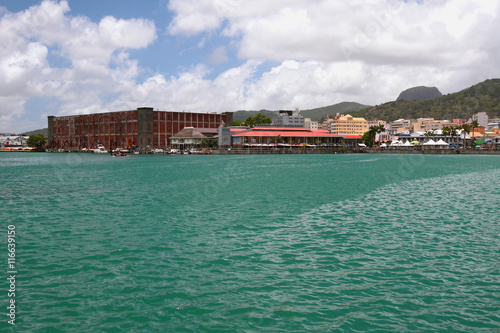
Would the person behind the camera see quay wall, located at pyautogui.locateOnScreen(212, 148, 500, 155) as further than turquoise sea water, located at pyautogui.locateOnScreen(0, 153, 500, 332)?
Yes

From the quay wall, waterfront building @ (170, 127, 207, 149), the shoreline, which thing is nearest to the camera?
the quay wall

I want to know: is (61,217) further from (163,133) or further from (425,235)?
(163,133)

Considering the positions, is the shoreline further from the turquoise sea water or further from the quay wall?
the turquoise sea water

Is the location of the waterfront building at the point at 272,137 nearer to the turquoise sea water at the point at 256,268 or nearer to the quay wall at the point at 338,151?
the quay wall at the point at 338,151

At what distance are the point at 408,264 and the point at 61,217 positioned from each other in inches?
878

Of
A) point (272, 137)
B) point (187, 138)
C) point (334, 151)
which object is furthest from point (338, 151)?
point (187, 138)

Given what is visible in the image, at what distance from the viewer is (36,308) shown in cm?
1274

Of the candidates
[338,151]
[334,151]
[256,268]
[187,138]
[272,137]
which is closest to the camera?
[256,268]

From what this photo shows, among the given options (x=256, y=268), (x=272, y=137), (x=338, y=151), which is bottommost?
(x=256, y=268)

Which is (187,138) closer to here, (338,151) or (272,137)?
(272,137)

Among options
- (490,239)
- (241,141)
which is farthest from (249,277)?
(241,141)

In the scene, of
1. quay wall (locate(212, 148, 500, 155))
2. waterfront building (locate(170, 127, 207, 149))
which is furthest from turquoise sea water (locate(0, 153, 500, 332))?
waterfront building (locate(170, 127, 207, 149))

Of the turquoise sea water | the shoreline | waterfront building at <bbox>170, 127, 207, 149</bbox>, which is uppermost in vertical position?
waterfront building at <bbox>170, 127, 207, 149</bbox>

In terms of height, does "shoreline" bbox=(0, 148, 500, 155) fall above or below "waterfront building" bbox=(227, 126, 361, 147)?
below
